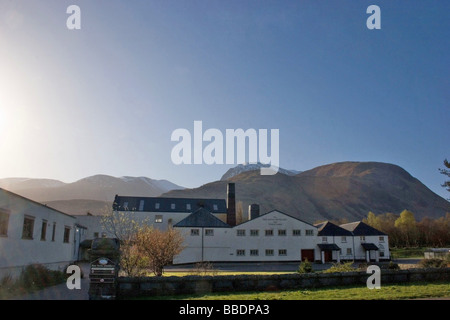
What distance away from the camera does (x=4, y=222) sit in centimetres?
1736

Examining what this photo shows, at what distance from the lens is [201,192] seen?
17162 centimetres

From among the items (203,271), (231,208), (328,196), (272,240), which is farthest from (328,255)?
(328,196)

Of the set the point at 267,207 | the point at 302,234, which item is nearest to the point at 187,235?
the point at 302,234

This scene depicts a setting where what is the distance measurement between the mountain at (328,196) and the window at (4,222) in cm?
12795

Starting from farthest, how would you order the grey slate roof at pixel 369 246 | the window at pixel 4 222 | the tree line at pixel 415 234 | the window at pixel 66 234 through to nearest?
the tree line at pixel 415 234
the grey slate roof at pixel 369 246
the window at pixel 66 234
the window at pixel 4 222

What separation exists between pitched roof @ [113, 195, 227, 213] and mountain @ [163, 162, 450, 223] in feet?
272

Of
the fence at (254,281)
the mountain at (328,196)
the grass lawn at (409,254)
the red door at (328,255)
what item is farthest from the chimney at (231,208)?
the mountain at (328,196)

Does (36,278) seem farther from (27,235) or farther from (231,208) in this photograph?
(231,208)

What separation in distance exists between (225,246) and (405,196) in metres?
168

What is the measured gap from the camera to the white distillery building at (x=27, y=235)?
17.3 metres

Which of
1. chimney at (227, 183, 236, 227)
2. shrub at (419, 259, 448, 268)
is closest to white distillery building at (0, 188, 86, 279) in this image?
shrub at (419, 259, 448, 268)

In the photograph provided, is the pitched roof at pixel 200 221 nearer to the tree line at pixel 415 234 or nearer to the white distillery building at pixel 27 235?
the white distillery building at pixel 27 235
